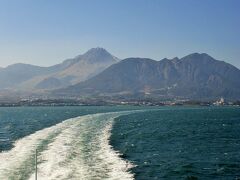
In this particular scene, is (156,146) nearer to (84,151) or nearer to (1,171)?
(84,151)

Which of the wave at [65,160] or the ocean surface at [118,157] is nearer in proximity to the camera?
the wave at [65,160]

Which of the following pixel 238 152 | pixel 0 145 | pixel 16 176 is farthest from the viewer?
pixel 0 145

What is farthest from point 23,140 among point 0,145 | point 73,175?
point 73,175

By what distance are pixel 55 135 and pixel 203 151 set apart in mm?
37387

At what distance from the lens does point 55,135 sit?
111000 millimetres

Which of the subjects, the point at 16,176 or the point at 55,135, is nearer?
the point at 16,176

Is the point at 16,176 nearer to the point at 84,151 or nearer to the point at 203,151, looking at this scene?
the point at 84,151

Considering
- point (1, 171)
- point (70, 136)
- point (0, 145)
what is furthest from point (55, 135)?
point (1, 171)

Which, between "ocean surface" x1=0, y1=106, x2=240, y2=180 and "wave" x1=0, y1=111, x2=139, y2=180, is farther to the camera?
"ocean surface" x1=0, y1=106, x2=240, y2=180

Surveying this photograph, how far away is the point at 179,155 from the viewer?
84.5 meters

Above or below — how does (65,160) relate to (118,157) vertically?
above

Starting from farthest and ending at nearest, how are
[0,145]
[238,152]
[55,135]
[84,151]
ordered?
[55,135] < [0,145] < [238,152] < [84,151]

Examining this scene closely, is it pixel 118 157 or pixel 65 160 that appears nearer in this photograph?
pixel 65 160

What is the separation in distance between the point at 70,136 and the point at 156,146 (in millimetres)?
21978
